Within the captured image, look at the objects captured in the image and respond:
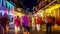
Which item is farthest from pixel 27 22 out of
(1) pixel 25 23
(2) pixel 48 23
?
(2) pixel 48 23

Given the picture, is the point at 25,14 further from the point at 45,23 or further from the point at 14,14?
the point at 45,23

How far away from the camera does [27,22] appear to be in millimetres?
3209

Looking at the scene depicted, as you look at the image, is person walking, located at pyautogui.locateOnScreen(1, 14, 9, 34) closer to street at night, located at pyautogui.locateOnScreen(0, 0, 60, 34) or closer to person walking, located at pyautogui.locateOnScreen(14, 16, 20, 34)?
street at night, located at pyautogui.locateOnScreen(0, 0, 60, 34)

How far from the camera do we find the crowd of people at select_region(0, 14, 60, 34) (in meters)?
3.18

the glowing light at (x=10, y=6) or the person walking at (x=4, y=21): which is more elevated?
Result: the glowing light at (x=10, y=6)

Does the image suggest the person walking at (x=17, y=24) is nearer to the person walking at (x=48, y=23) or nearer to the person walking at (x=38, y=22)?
the person walking at (x=38, y=22)

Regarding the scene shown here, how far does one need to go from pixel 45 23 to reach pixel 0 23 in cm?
99

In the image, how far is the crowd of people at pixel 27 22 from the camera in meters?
3.18

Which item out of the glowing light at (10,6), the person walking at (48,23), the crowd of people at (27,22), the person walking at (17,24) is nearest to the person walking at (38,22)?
the crowd of people at (27,22)

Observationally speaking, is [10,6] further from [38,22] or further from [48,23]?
[48,23]

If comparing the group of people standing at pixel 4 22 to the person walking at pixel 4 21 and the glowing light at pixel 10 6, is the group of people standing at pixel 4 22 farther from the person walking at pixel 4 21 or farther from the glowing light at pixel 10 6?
the glowing light at pixel 10 6

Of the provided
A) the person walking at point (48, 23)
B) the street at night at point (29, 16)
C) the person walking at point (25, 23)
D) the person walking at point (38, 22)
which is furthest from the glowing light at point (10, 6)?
the person walking at point (48, 23)

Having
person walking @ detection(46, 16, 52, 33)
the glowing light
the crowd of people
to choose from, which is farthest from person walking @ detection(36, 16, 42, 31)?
the glowing light

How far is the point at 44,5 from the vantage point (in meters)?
3.23
